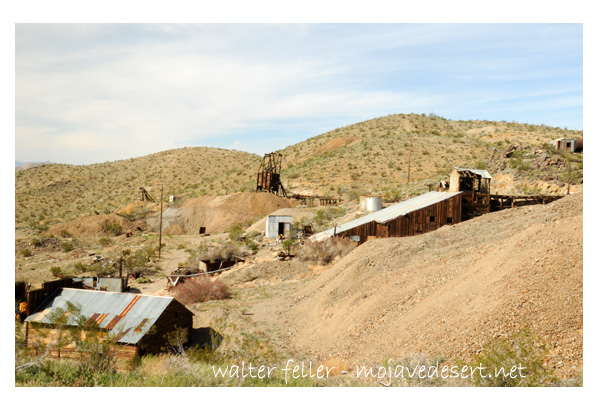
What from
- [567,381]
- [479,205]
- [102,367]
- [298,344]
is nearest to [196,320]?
[298,344]

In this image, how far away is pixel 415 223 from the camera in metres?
26.9

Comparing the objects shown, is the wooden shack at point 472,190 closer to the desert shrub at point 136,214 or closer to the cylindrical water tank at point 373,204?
the cylindrical water tank at point 373,204

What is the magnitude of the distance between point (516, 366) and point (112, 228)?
1776 inches

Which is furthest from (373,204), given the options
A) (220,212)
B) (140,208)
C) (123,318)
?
(140,208)

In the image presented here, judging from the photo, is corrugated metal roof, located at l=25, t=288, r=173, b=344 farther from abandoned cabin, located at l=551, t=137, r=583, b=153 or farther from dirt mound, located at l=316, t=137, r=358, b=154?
dirt mound, located at l=316, t=137, r=358, b=154

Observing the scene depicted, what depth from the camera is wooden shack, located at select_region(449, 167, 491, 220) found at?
28.5 metres

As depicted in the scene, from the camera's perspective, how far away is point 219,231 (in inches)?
1805

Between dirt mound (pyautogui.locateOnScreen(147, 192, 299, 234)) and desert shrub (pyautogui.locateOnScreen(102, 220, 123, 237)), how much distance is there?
387cm

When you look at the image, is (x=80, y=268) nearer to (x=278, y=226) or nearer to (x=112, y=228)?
(x=278, y=226)

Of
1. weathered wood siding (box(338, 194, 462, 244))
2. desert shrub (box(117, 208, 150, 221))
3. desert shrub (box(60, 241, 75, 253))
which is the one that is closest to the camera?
weathered wood siding (box(338, 194, 462, 244))

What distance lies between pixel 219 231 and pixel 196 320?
26.8m

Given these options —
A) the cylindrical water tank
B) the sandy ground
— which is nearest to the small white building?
the cylindrical water tank

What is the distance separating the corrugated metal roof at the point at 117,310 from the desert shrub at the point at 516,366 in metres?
10.8

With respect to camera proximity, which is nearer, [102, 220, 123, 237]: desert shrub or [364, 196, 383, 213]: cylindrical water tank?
[364, 196, 383, 213]: cylindrical water tank
